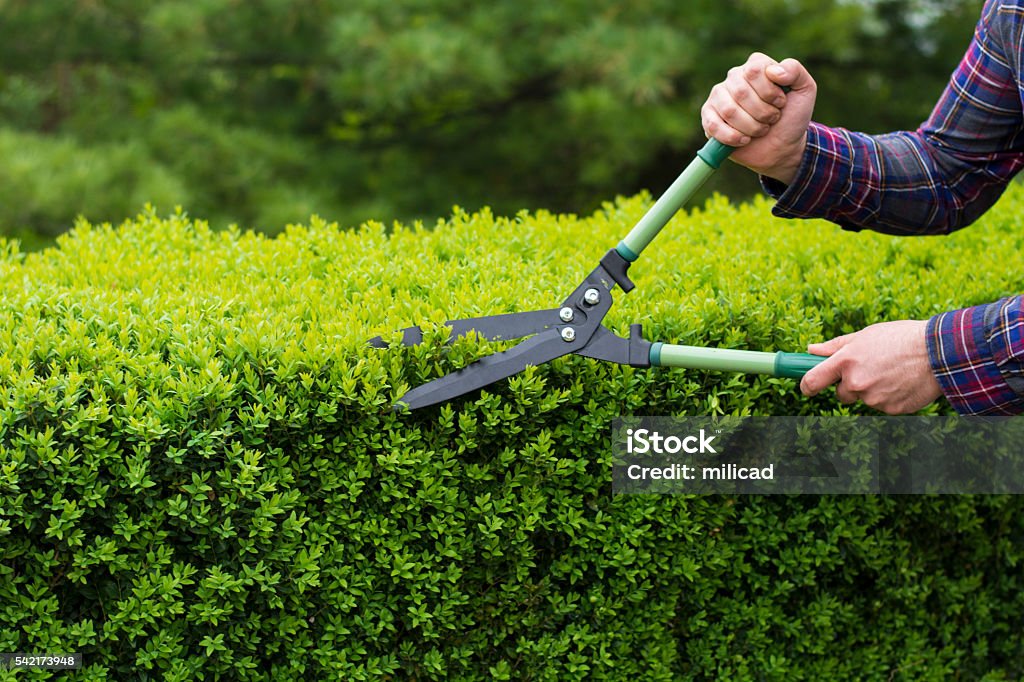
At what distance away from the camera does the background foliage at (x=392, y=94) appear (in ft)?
18.8

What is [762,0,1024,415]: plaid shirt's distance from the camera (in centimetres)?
237

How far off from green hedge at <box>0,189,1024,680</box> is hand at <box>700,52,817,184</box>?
393mm

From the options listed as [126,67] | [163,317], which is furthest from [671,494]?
[126,67]

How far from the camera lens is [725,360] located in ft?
6.84

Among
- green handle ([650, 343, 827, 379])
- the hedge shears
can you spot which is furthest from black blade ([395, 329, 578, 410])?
green handle ([650, 343, 827, 379])

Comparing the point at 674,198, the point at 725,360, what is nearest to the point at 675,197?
the point at 674,198

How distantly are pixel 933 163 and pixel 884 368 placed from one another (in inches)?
28.4

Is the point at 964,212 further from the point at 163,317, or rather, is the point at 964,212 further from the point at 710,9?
the point at 710,9

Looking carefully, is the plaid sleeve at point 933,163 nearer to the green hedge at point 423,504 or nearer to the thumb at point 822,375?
the green hedge at point 423,504

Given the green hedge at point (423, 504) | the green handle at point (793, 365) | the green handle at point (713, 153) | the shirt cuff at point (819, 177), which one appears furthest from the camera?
the shirt cuff at point (819, 177)

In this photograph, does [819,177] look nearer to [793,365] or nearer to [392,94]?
[793,365]

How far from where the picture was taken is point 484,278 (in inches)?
106

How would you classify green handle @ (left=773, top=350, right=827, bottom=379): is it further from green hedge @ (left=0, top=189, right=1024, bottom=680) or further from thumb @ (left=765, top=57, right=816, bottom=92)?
thumb @ (left=765, top=57, right=816, bottom=92)

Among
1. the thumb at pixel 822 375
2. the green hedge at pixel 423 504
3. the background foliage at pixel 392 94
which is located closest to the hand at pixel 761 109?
the green hedge at pixel 423 504
